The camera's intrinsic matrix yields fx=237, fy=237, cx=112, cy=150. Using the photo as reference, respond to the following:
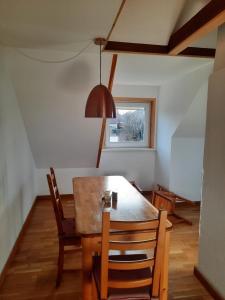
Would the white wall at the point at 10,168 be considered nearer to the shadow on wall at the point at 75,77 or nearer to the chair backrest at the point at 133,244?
the shadow on wall at the point at 75,77

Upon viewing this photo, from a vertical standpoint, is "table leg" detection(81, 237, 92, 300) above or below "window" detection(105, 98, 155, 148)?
below

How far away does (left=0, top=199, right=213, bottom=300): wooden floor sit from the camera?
6.62ft

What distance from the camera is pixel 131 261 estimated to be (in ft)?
4.43

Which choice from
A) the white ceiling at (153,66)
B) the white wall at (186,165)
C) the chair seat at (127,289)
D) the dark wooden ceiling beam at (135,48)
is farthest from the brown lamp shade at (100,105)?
the white wall at (186,165)

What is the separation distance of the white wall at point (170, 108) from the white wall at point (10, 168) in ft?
7.58

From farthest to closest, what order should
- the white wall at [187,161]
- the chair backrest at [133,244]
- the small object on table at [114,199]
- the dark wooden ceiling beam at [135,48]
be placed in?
1. the white wall at [187,161]
2. the dark wooden ceiling beam at [135,48]
3. the small object on table at [114,199]
4. the chair backrest at [133,244]

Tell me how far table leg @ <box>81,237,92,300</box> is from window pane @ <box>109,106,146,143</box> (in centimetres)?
311

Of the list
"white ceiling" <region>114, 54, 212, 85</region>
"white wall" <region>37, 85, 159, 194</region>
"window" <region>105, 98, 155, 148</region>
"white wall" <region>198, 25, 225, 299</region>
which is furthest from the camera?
"window" <region>105, 98, 155, 148</region>

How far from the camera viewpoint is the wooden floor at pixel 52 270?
2.02 metres

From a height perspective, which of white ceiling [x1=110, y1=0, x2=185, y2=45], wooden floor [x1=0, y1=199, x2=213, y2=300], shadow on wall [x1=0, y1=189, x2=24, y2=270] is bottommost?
wooden floor [x1=0, y1=199, x2=213, y2=300]

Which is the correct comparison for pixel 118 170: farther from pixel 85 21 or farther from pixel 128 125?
pixel 85 21

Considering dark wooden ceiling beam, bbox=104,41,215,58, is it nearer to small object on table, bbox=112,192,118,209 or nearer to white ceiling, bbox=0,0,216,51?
white ceiling, bbox=0,0,216,51

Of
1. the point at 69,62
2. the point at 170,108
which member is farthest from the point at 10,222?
the point at 170,108

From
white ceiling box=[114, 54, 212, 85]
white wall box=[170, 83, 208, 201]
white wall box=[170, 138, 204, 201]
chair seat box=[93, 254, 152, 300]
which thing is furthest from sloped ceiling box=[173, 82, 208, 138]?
chair seat box=[93, 254, 152, 300]
